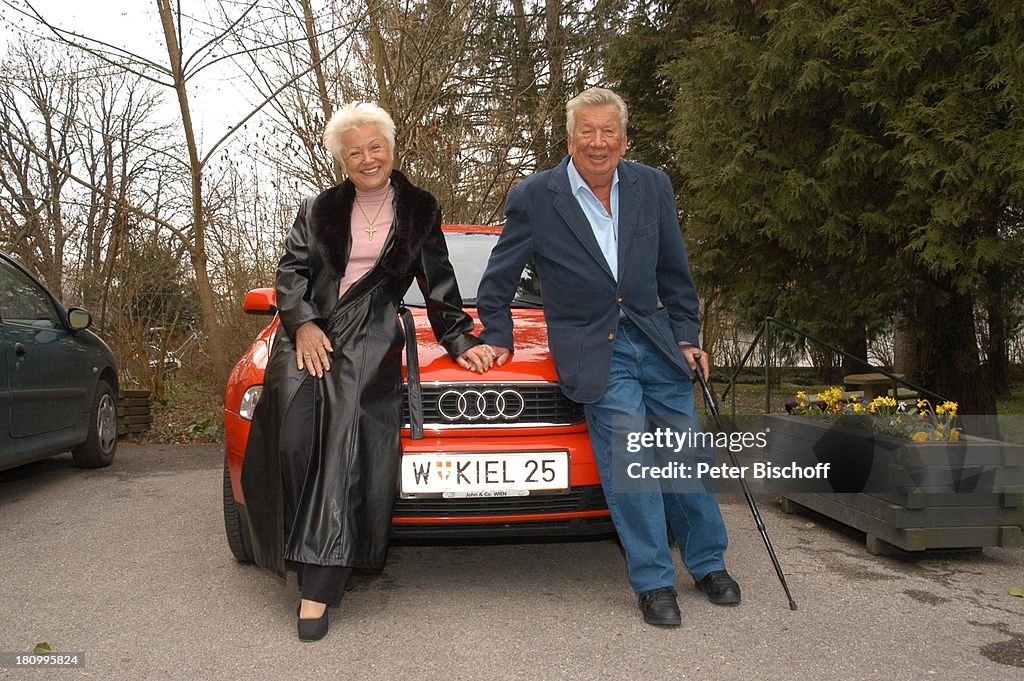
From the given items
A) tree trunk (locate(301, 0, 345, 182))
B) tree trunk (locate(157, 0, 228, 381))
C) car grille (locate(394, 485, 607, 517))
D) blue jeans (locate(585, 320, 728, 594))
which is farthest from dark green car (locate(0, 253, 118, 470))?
blue jeans (locate(585, 320, 728, 594))

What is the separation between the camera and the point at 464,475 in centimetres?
312

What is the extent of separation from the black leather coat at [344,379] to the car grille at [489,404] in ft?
0.43

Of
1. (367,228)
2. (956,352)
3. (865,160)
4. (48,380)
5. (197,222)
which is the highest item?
(865,160)

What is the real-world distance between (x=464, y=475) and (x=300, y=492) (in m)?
0.58

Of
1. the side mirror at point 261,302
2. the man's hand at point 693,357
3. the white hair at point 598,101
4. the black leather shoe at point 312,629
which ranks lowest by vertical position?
the black leather shoe at point 312,629

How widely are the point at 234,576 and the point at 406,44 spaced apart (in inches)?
257

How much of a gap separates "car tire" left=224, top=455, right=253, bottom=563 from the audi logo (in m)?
1.09

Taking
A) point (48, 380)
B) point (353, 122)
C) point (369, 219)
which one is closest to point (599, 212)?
point (369, 219)

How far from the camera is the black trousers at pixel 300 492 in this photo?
3000 millimetres

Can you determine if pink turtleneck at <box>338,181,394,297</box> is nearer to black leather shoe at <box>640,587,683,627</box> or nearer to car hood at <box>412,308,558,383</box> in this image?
car hood at <box>412,308,558,383</box>

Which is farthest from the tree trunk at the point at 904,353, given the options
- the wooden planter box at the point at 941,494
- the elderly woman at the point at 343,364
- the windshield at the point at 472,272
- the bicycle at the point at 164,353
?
the elderly woman at the point at 343,364

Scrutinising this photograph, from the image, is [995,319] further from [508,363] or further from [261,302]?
[261,302]

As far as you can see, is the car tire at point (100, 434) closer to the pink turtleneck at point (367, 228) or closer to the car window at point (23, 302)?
the car window at point (23, 302)

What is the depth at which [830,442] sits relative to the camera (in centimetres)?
446
